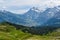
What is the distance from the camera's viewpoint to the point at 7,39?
476ft

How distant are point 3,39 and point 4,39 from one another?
0.77 meters

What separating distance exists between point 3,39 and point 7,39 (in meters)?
3.89

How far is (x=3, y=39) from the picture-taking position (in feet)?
466

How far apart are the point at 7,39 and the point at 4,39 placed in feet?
12.1

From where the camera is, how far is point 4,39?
14175cm
